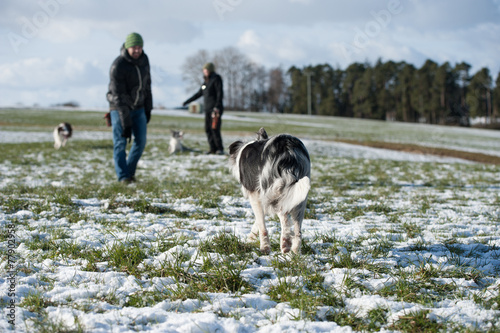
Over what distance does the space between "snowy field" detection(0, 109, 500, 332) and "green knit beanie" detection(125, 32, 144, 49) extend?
2.48 m

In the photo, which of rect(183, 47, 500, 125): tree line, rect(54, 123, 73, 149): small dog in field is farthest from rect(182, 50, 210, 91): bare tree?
rect(54, 123, 73, 149): small dog in field

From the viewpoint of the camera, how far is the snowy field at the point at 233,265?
86.5 inches

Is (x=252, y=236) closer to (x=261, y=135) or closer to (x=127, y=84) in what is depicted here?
(x=261, y=135)

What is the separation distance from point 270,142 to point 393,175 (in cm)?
664

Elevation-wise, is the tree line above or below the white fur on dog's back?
above

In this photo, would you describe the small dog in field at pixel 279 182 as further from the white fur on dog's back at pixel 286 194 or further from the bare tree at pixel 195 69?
the bare tree at pixel 195 69

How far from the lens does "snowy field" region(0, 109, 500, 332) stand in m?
2.20

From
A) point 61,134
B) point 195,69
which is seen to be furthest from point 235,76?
point 61,134

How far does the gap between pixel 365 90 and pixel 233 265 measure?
68.9 meters

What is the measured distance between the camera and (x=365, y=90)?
66.8 m

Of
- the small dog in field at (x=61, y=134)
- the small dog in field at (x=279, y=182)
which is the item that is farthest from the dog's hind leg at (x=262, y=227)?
the small dog in field at (x=61, y=134)

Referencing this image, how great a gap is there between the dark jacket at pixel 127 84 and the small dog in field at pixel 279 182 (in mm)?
3612

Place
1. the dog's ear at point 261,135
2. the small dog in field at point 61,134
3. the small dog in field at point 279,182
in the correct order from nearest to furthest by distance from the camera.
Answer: the small dog in field at point 279,182
the dog's ear at point 261,135
the small dog in field at point 61,134

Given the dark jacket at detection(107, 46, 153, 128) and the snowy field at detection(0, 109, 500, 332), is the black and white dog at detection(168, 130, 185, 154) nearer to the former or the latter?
the dark jacket at detection(107, 46, 153, 128)
